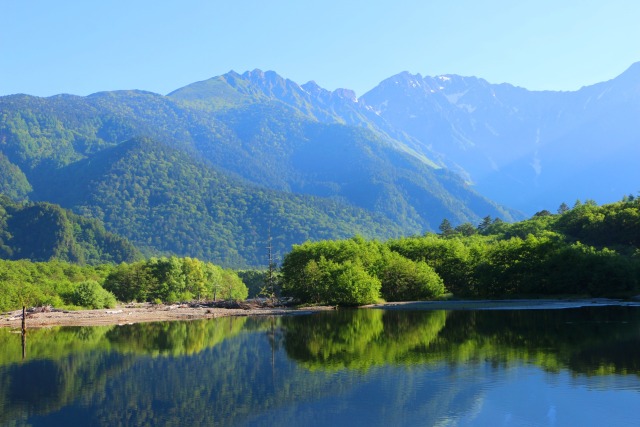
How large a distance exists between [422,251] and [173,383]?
84334 millimetres

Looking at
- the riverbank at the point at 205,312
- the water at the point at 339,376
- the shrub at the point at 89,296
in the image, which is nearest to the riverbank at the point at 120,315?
the riverbank at the point at 205,312

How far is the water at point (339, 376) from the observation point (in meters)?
30.1

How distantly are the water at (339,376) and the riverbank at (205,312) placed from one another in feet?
62.4

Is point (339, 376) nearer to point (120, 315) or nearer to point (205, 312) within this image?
point (205, 312)

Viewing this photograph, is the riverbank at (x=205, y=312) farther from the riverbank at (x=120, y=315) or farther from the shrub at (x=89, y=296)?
the shrub at (x=89, y=296)

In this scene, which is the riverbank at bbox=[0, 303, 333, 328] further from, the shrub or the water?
the water

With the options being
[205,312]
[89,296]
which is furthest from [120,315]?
[89,296]

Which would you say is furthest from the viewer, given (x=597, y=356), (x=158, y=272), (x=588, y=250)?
(x=158, y=272)

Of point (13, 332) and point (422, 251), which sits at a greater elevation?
point (422, 251)

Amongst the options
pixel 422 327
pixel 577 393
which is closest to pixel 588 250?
pixel 422 327

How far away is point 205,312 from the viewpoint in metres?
95.9

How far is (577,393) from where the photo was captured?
32.4 m

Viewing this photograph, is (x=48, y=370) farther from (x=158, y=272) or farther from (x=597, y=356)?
(x=158, y=272)

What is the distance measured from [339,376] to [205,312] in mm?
59894
